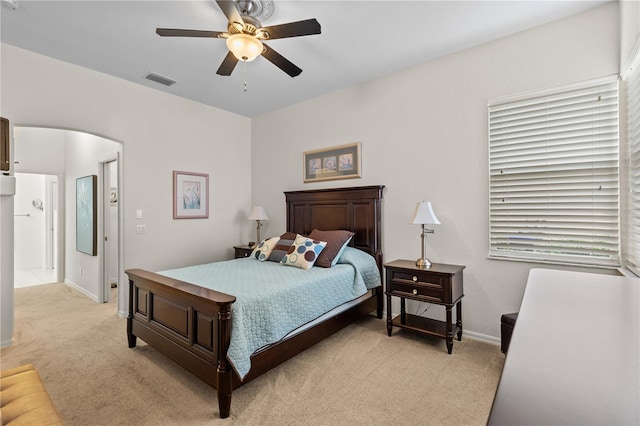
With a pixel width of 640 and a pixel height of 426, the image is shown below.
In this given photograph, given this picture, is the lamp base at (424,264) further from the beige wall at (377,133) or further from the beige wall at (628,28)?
→ the beige wall at (628,28)

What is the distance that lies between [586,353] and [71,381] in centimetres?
315

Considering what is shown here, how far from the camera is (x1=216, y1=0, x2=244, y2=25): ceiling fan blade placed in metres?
1.87

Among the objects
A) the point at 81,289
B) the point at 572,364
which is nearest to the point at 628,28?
the point at 572,364

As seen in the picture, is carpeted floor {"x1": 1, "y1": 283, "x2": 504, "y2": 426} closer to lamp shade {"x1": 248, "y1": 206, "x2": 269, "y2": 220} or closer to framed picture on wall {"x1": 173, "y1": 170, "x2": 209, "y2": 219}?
framed picture on wall {"x1": 173, "y1": 170, "x2": 209, "y2": 219}

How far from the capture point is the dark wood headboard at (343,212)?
3.63 m

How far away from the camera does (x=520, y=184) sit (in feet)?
9.23

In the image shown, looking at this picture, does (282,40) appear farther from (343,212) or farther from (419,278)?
(419,278)

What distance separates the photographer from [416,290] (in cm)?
296

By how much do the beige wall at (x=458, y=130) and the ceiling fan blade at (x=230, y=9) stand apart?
2.08 metres

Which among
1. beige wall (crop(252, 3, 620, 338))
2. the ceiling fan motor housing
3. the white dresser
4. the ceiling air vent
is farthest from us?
the ceiling air vent

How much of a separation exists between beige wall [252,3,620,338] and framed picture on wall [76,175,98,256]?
3461mm

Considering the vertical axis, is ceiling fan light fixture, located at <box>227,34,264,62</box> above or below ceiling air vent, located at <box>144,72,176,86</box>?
below

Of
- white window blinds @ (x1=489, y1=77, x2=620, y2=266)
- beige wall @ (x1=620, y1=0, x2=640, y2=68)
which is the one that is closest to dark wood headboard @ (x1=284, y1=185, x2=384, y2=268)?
white window blinds @ (x1=489, y1=77, x2=620, y2=266)

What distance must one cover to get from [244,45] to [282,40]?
81 centimetres
